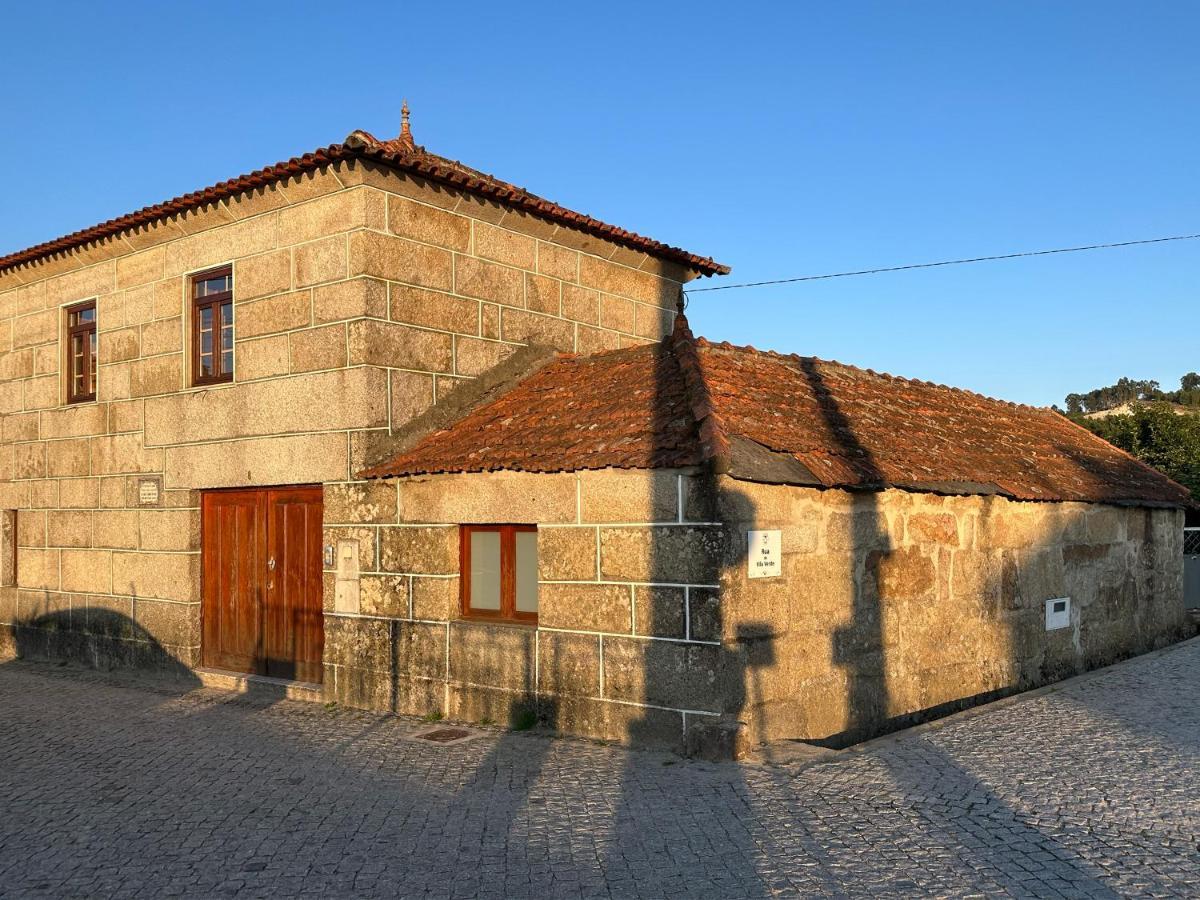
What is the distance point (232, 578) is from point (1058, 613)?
910 cm

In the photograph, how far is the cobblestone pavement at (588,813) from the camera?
495cm

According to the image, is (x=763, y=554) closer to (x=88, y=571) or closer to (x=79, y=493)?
(x=88, y=571)

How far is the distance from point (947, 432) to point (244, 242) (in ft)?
25.4

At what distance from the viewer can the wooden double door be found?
10398mm

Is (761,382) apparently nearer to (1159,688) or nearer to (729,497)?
(729,497)

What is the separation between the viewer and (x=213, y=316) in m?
11.3

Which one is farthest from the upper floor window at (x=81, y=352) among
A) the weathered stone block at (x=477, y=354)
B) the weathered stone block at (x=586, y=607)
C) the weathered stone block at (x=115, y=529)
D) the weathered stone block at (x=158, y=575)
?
the weathered stone block at (x=586, y=607)

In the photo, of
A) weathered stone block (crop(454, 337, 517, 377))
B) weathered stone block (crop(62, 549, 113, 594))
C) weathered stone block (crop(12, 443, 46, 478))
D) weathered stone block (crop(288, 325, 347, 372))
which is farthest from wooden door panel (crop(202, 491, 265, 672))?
weathered stone block (crop(12, 443, 46, 478))

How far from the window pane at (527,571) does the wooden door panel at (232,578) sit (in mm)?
3523

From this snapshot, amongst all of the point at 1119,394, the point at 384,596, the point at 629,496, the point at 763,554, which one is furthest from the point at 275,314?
the point at 1119,394

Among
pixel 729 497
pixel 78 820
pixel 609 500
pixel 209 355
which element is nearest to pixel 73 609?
pixel 209 355

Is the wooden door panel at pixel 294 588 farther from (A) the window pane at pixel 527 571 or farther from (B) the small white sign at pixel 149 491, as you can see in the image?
(A) the window pane at pixel 527 571

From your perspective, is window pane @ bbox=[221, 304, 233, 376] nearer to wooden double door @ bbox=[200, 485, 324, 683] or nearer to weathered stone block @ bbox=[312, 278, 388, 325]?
wooden double door @ bbox=[200, 485, 324, 683]

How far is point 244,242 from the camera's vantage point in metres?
10.7
